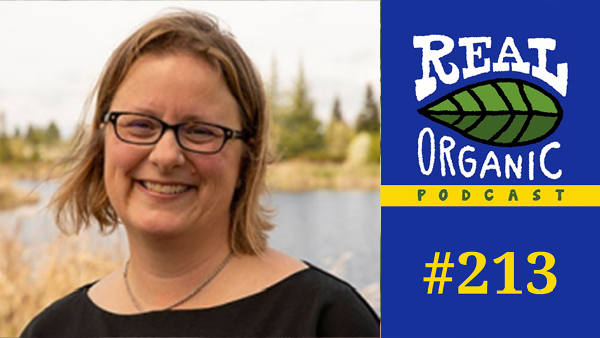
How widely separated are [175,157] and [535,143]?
2.57 ft

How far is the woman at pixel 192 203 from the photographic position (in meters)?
1.89

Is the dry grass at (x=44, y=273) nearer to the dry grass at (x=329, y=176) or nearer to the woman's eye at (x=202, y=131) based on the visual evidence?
the dry grass at (x=329, y=176)

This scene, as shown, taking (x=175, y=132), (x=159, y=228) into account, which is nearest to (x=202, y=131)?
(x=175, y=132)

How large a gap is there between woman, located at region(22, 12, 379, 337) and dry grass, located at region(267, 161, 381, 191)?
1533mm

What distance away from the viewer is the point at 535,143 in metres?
1.40

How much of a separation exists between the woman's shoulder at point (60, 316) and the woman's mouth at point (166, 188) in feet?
1.35

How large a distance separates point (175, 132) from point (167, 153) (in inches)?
1.9

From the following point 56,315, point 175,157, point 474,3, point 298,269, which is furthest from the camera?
point 56,315

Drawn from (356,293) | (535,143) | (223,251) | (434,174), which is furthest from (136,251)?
(535,143)

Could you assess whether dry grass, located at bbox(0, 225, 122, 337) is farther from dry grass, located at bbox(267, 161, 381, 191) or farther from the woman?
the woman

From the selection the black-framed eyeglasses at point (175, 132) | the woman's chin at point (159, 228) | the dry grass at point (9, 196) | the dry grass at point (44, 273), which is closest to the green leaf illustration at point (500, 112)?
the black-framed eyeglasses at point (175, 132)

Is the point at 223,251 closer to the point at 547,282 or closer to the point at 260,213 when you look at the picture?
the point at 260,213

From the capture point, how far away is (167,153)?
185 cm

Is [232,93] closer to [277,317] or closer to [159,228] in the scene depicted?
[159,228]
